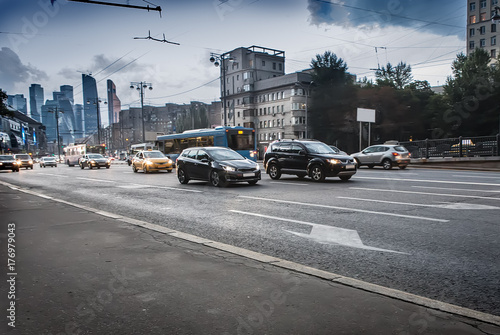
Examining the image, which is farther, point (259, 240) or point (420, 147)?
point (420, 147)

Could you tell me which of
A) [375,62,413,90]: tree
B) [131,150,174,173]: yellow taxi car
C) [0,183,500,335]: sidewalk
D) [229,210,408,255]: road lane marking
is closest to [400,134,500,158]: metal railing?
[131,150,174,173]: yellow taxi car

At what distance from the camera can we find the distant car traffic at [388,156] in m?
24.4

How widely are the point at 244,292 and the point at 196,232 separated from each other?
3.23m

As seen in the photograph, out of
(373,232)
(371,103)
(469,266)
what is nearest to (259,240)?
(373,232)

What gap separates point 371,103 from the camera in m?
61.0

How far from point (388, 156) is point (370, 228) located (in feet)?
63.7

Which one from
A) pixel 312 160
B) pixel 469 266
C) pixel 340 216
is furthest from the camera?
pixel 312 160

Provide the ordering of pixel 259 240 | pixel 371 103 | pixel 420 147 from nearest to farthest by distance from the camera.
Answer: pixel 259 240, pixel 420 147, pixel 371 103

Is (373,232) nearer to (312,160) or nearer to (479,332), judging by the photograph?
(479,332)

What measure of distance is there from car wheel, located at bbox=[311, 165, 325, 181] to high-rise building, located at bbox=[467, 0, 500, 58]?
9454 centimetres

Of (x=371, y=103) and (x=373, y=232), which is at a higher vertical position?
(x=371, y=103)

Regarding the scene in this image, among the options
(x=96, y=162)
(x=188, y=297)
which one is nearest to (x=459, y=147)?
(x=188, y=297)

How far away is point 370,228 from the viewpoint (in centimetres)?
663

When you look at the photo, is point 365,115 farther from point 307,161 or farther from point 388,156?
point 307,161
